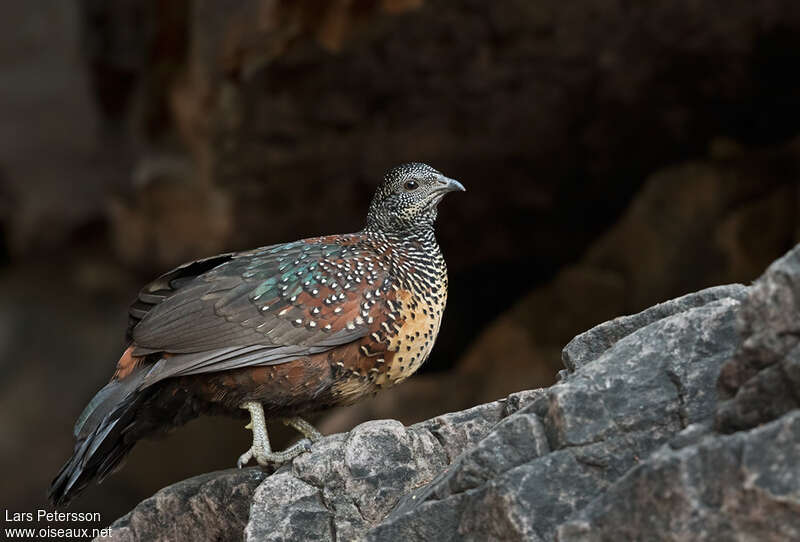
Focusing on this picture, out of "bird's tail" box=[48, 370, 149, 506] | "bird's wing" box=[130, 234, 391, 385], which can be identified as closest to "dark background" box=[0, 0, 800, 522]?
"bird's wing" box=[130, 234, 391, 385]

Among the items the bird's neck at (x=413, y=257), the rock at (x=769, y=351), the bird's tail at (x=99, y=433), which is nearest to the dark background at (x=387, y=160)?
the bird's neck at (x=413, y=257)

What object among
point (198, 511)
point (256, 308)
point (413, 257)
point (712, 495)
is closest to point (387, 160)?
point (413, 257)

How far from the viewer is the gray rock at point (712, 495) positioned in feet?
6.59

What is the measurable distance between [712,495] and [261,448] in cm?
203

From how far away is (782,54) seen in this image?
727 centimetres

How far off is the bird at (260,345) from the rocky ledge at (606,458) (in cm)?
38

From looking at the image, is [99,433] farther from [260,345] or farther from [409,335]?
[409,335]

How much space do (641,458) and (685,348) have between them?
332 millimetres

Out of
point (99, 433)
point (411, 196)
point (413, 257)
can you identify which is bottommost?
point (99, 433)

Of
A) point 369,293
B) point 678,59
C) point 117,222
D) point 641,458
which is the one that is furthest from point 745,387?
point 117,222

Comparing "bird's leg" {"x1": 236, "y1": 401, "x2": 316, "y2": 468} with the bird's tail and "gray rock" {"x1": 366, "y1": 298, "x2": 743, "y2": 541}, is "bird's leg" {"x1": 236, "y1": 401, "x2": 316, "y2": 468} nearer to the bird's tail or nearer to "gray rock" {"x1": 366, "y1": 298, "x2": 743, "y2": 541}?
the bird's tail

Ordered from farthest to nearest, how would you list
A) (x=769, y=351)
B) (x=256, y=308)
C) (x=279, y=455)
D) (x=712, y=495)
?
(x=256, y=308) < (x=279, y=455) < (x=769, y=351) < (x=712, y=495)

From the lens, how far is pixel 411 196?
15.2 feet

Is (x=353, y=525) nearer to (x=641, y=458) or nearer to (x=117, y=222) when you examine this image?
(x=641, y=458)
